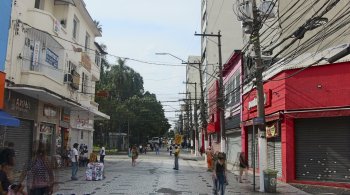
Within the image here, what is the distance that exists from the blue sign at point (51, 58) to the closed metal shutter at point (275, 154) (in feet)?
42.3

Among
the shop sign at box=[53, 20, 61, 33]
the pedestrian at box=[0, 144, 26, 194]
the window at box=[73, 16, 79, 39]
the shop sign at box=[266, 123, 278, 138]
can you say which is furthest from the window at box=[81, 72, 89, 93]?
the pedestrian at box=[0, 144, 26, 194]

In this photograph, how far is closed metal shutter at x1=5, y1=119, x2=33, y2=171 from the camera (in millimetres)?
22737

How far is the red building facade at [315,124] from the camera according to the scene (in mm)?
20219

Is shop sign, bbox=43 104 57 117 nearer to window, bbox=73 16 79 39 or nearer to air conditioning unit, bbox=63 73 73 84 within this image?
air conditioning unit, bbox=63 73 73 84

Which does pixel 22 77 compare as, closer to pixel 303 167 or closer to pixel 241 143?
pixel 303 167

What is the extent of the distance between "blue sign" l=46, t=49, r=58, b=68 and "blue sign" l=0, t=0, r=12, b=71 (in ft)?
18.4

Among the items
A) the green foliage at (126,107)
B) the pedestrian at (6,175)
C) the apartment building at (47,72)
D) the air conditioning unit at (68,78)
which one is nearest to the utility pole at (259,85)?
the apartment building at (47,72)

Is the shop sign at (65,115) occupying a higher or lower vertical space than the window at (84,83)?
lower

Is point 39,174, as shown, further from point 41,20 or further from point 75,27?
point 75,27

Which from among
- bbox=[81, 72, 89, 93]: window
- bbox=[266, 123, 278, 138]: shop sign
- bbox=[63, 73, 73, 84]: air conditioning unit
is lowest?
bbox=[266, 123, 278, 138]: shop sign

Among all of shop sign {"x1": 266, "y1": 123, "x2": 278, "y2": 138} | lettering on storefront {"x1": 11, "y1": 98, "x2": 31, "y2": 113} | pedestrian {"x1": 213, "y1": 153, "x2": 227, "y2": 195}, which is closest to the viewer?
pedestrian {"x1": 213, "y1": 153, "x2": 227, "y2": 195}

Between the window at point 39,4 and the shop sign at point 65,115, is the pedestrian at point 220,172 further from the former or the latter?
the shop sign at point 65,115

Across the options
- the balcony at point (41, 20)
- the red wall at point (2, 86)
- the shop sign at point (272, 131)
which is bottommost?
the shop sign at point (272, 131)

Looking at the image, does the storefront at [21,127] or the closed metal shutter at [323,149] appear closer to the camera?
the closed metal shutter at [323,149]
